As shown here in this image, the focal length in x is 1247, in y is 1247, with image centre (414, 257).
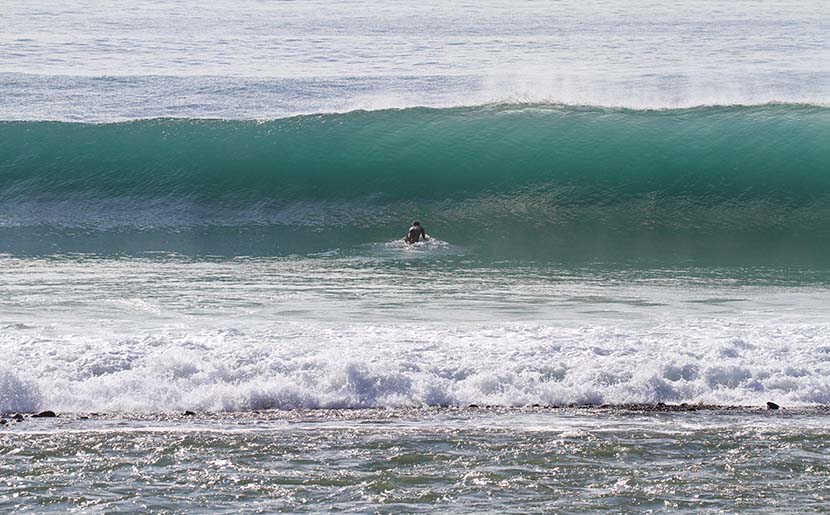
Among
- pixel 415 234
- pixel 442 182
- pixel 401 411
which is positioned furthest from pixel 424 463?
pixel 442 182

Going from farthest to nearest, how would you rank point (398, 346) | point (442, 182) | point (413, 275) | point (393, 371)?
1. point (442, 182)
2. point (413, 275)
3. point (398, 346)
4. point (393, 371)

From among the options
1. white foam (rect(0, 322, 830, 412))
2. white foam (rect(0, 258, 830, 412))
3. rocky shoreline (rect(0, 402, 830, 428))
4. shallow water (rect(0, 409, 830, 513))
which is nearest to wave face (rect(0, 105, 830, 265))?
white foam (rect(0, 258, 830, 412))

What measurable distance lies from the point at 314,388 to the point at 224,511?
2.24 metres

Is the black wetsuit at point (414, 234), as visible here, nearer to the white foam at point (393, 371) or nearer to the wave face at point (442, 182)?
the wave face at point (442, 182)

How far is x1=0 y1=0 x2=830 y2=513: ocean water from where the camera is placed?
6328mm

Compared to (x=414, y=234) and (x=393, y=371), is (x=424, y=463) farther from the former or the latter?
(x=414, y=234)

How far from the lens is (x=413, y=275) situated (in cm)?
1161

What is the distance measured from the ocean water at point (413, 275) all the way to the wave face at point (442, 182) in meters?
0.05

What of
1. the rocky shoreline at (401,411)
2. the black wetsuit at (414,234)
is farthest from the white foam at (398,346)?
the black wetsuit at (414,234)

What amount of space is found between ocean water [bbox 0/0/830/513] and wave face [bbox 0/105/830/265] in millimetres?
55

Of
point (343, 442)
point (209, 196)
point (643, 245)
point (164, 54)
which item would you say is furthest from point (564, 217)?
point (164, 54)

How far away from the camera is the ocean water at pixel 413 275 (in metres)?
6.33

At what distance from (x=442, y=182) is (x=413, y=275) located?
4296mm

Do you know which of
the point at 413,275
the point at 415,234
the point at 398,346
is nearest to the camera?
the point at 398,346
